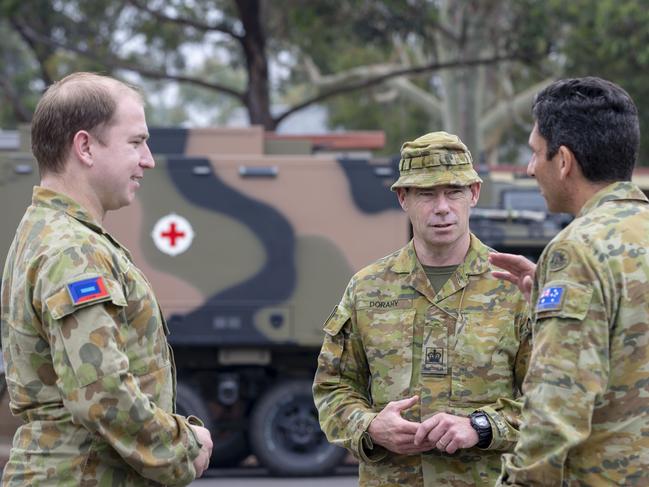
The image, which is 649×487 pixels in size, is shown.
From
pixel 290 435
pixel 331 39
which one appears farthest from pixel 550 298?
pixel 331 39

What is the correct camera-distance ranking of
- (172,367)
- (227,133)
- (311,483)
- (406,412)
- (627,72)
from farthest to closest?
(627,72), (227,133), (311,483), (406,412), (172,367)

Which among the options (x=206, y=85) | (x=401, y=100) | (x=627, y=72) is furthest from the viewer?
(x=401, y=100)

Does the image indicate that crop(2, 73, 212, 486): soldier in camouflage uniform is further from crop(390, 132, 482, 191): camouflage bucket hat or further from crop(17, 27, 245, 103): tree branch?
crop(17, 27, 245, 103): tree branch

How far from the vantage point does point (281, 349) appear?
9.41 m

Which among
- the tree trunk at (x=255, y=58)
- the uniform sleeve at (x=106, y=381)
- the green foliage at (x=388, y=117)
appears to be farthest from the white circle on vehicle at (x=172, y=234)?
the green foliage at (x=388, y=117)

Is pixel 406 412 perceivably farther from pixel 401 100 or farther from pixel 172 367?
pixel 401 100

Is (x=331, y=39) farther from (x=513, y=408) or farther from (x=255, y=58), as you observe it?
(x=513, y=408)

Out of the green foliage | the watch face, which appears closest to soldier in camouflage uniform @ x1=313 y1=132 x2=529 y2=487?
the watch face

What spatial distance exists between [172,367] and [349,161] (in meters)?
6.11

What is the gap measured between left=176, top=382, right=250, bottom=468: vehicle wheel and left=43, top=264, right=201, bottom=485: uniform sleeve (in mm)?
6276

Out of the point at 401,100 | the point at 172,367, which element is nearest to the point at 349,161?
the point at 172,367

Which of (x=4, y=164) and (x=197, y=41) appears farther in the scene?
(x=197, y=41)

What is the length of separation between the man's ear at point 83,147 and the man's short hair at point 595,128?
1.12 metres

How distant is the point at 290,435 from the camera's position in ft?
30.5
